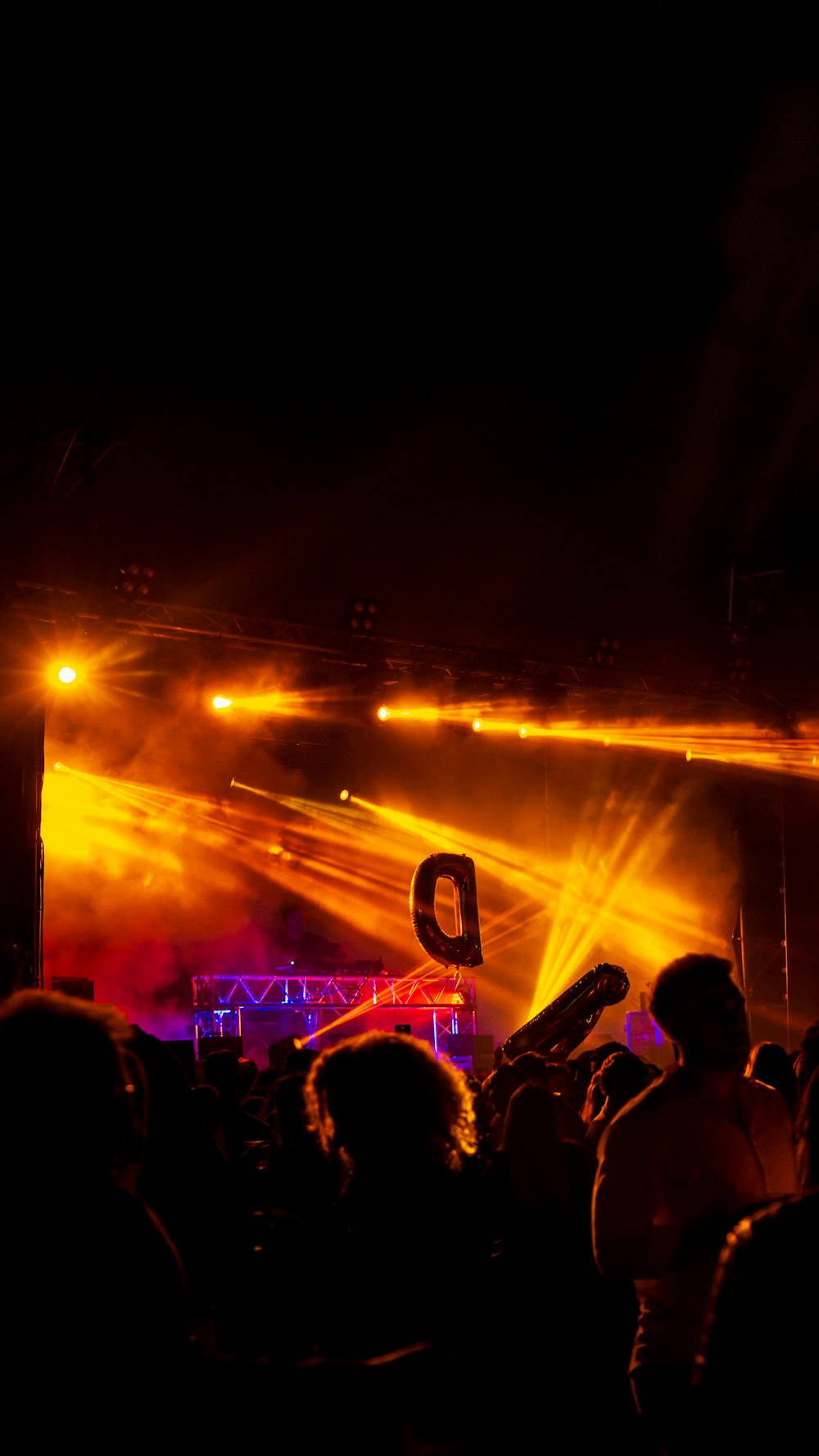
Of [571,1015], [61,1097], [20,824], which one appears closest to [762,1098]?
[61,1097]

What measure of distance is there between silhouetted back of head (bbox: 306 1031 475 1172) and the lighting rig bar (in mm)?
8789

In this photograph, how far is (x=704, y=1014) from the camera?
8.30 feet

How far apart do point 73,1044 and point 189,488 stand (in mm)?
9835

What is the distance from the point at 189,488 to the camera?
10.9 metres

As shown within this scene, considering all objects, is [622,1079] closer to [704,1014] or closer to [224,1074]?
[224,1074]

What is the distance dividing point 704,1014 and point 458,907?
30.6 ft

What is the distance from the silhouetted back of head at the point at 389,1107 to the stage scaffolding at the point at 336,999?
13486 mm

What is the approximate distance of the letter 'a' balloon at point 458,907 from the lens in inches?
440

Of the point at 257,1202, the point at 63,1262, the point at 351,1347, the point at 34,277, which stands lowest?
the point at 257,1202

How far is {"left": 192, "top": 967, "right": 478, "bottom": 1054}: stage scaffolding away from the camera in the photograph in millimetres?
16156

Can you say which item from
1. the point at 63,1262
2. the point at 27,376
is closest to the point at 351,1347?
the point at 63,1262

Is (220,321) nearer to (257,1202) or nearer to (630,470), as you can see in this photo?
(630,470)

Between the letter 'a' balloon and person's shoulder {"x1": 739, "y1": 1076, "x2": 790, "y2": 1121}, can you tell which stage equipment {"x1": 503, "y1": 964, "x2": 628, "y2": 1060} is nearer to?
the letter 'a' balloon

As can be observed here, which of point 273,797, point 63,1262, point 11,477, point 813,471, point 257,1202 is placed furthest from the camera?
point 273,797
